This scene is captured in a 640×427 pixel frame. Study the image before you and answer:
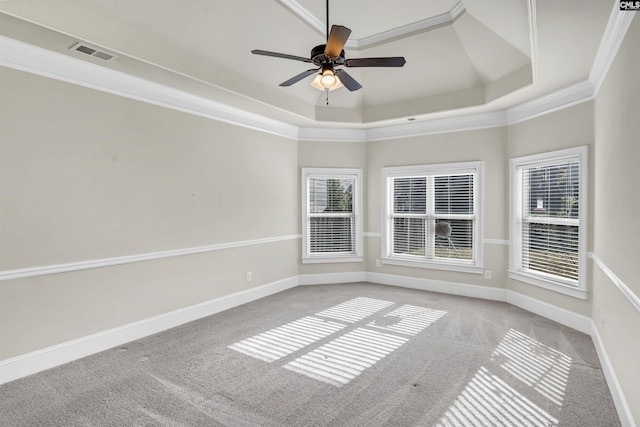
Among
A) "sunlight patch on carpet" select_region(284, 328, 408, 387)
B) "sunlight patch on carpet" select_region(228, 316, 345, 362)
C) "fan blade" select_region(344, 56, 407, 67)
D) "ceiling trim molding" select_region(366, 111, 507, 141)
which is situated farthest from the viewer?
"ceiling trim molding" select_region(366, 111, 507, 141)

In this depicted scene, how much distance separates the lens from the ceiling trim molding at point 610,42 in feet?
7.79

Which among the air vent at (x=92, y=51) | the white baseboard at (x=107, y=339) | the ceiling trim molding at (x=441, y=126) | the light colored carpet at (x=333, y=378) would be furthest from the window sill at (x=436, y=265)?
the air vent at (x=92, y=51)

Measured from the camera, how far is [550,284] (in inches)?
168

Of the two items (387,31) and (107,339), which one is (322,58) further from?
(107,339)

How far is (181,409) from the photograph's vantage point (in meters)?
2.47

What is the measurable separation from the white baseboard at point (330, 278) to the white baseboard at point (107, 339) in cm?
119

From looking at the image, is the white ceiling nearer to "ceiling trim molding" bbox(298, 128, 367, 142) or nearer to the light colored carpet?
"ceiling trim molding" bbox(298, 128, 367, 142)

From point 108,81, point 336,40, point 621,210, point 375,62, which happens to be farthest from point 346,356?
point 108,81

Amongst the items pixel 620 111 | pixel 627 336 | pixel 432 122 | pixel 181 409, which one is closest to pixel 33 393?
pixel 181 409

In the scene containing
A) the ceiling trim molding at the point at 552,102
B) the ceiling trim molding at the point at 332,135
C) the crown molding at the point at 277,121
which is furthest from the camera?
the ceiling trim molding at the point at 332,135

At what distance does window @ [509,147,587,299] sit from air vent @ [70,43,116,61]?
15.9ft

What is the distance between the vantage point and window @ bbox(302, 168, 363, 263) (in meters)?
6.11

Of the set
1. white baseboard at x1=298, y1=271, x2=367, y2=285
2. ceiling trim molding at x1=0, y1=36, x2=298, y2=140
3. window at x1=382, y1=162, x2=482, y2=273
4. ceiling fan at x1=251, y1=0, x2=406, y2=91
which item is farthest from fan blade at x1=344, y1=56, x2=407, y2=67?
white baseboard at x1=298, y1=271, x2=367, y2=285

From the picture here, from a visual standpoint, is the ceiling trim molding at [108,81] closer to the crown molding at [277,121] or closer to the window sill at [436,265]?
the crown molding at [277,121]
